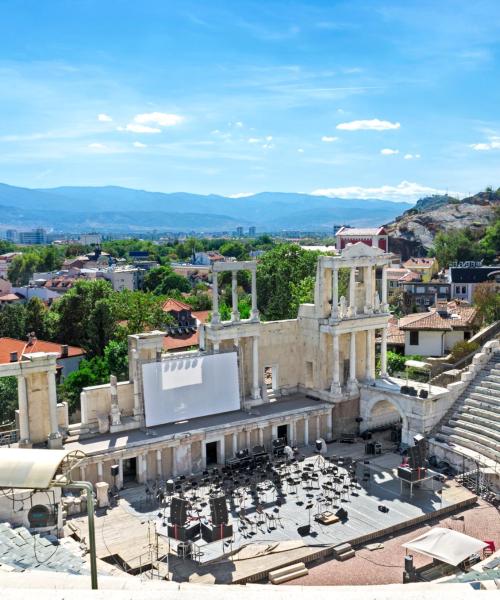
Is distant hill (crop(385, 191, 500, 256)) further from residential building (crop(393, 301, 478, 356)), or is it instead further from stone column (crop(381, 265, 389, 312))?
stone column (crop(381, 265, 389, 312))

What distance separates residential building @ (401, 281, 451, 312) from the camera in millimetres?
74562

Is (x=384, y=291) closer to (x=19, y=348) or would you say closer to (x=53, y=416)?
(x=53, y=416)

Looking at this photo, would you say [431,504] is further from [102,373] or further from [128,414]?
[102,373]

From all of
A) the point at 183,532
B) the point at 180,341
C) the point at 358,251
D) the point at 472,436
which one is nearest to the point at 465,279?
the point at 180,341

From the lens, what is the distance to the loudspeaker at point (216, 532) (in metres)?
21.8

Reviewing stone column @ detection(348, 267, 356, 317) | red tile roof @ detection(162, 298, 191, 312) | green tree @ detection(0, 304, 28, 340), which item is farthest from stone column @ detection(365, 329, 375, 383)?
green tree @ detection(0, 304, 28, 340)

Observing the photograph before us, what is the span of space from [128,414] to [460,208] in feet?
380

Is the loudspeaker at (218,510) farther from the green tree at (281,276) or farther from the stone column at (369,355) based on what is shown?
the green tree at (281,276)

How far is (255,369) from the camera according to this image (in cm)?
3391

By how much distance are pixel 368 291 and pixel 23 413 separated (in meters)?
19.3

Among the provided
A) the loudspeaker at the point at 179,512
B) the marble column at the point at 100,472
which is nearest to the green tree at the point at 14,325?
the marble column at the point at 100,472

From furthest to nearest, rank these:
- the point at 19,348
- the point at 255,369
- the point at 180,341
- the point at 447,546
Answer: the point at 180,341 < the point at 19,348 < the point at 255,369 < the point at 447,546

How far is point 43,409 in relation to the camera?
27.4 metres

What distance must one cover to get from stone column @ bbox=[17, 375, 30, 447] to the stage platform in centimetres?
468
